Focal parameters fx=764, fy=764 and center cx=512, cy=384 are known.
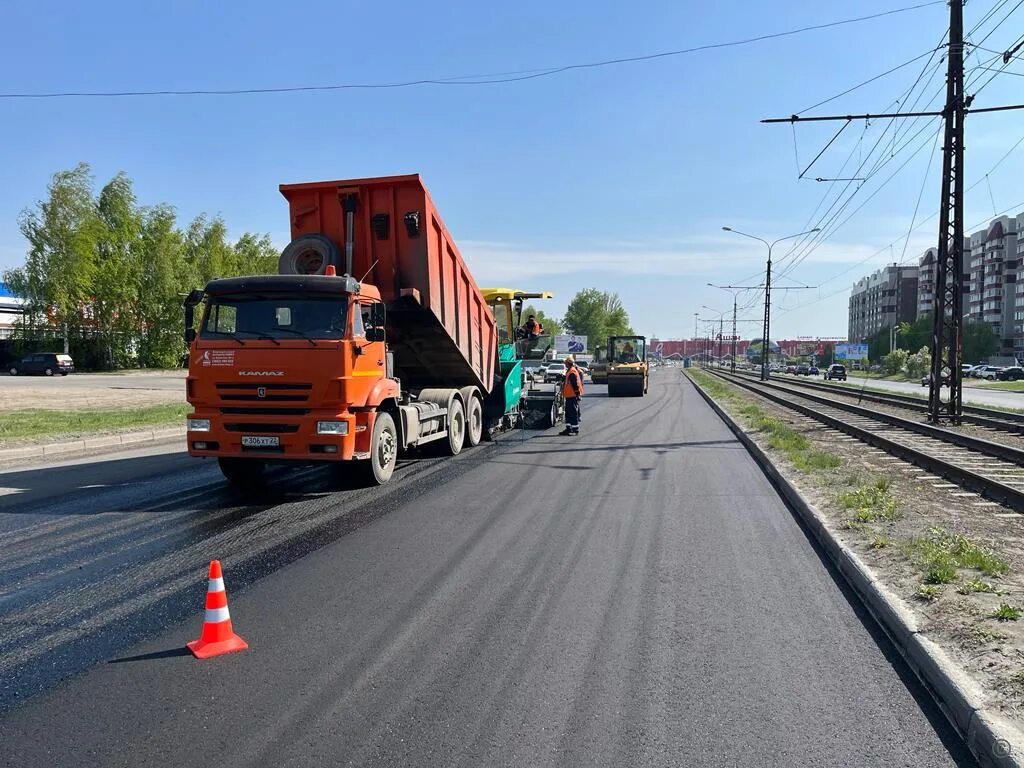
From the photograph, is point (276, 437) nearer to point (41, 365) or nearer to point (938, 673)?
point (938, 673)

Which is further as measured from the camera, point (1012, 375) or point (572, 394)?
point (1012, 375)

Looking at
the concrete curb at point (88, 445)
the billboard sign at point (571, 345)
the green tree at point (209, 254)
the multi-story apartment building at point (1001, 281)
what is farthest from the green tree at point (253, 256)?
the multi-story apartment building at point (1001, 281)

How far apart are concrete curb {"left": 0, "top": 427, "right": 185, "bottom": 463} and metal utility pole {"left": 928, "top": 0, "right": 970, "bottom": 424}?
692 inches

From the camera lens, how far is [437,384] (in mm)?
13266

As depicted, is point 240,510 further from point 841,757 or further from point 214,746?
point 841,757

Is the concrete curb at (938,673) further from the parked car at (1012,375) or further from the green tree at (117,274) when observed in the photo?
the parked car at (1012,375)

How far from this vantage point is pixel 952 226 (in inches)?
723

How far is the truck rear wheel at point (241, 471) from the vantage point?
31.3 ft

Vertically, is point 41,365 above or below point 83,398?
above

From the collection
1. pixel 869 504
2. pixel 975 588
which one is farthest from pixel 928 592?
pixel 869 504

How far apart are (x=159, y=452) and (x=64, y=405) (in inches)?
416

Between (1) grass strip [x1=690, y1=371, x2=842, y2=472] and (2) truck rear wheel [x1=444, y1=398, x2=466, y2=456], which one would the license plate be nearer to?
(2) truck rear wheel [x1=444, y1=398, x2=466, y2=456]

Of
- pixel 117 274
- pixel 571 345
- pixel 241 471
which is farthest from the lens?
pixel 571 345

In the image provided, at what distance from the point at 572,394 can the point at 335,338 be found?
875 centimetres
